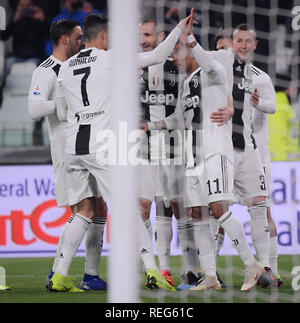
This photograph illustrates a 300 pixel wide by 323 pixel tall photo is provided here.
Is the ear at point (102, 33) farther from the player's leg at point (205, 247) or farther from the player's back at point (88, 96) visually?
the player's leg at point (205, 247)

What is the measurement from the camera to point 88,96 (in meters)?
4.86

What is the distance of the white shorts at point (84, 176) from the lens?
15.8ft

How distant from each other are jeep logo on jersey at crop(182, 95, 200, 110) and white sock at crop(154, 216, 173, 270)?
826 millimetres

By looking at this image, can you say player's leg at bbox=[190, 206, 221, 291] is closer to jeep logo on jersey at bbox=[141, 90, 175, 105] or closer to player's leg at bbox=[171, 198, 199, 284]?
player's leg at bbox=[171, 198, 199, 284]

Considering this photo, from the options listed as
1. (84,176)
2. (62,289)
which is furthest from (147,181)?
(62,289)

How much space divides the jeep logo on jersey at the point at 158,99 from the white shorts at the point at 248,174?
0.60 m

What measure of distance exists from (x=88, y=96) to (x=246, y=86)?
1067 mm

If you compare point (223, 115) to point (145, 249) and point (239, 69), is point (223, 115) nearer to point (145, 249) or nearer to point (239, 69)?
point (239, 69)

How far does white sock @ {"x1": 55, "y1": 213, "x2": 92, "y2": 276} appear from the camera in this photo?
15.8 feet

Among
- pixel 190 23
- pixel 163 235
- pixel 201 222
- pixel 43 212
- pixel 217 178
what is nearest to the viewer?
pixel 190 23

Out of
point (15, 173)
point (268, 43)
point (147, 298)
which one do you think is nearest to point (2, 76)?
point (15, 173)

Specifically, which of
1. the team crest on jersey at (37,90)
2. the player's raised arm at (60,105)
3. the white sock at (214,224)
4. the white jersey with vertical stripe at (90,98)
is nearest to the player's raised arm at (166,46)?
the white jersey with vertical stripe at (90,98)

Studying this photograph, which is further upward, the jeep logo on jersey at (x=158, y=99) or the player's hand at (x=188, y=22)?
the player's hand at (x=188, y=22)

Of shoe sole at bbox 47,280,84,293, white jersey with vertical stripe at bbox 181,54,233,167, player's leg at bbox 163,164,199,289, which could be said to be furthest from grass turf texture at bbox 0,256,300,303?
white jersey with vertical stripe at bbox 181,54,233,167
